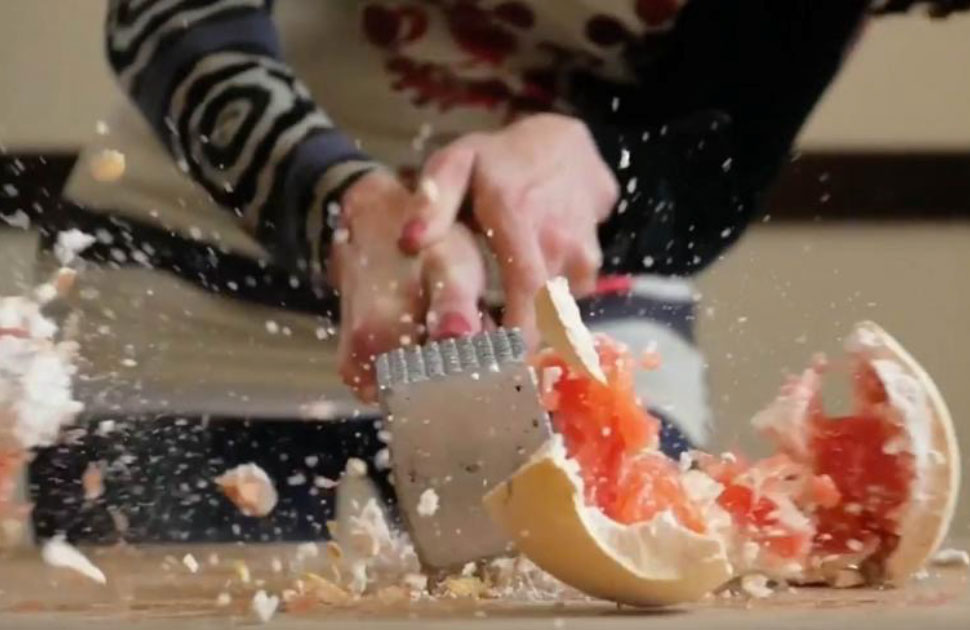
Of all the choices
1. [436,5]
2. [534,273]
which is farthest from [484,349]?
[436,5]

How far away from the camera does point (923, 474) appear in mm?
395

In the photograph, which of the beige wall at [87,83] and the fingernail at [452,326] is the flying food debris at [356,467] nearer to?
the fingernail at [452,326]

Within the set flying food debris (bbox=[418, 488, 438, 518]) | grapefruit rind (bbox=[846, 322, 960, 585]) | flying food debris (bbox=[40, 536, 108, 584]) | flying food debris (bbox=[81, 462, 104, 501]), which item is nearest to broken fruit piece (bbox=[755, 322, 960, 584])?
grapefruit rind (bbox=[846, 322, 960, 585])

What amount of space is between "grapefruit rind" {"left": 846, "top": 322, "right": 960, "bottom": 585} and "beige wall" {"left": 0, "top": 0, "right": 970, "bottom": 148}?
250 mm

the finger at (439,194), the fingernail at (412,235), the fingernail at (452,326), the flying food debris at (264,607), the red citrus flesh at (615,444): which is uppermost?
the red citrus flesh at (615,444)

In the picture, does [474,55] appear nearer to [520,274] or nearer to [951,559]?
[520,274]

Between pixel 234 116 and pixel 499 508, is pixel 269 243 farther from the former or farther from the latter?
pixel 499 508

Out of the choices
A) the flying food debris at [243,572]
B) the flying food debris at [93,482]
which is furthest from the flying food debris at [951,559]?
the flying food debris at [93,482]

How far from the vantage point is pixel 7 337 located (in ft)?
1.44

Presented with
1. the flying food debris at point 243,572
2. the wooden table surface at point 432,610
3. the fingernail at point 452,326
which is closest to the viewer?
the wooden table surface at point 432,610

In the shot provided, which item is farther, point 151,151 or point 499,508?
point 151,151

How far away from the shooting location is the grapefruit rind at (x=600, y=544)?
1.09ft

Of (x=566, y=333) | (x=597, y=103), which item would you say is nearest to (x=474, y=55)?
(x=597, y=103)

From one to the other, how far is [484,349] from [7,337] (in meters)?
0.16
